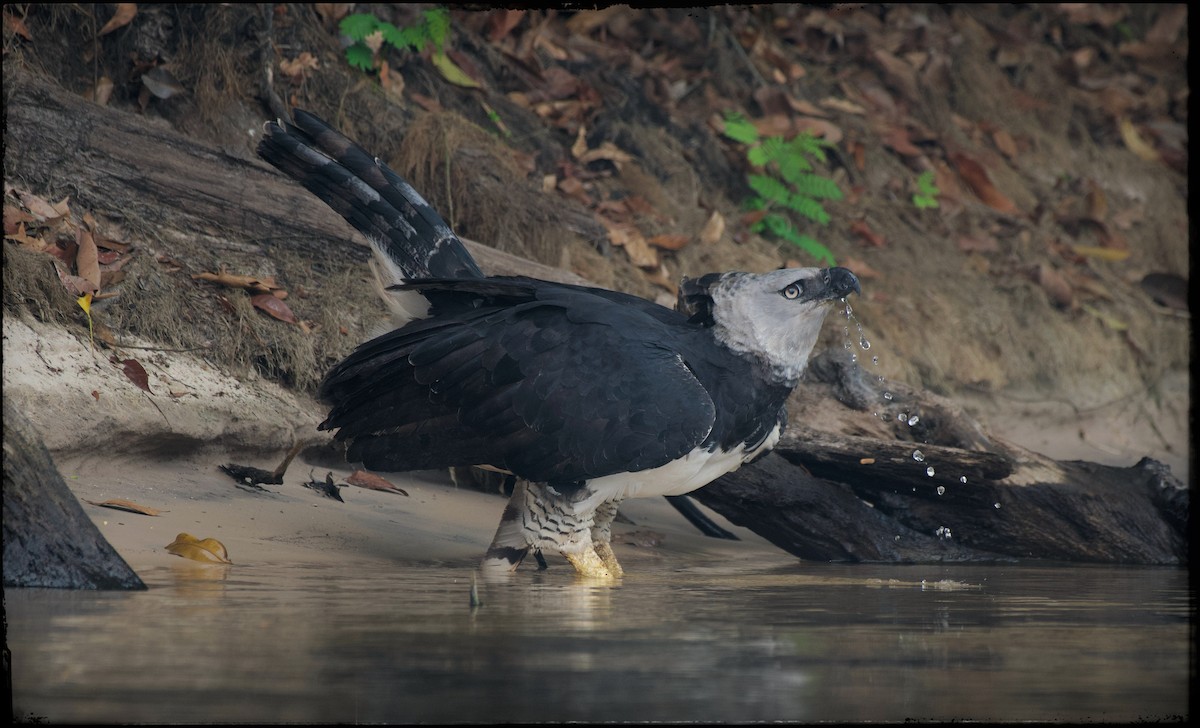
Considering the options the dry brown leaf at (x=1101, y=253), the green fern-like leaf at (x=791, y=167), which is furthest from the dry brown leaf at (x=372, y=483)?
the dry brown leaf at (x=1101, y=253)

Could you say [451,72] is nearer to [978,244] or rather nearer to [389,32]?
[389,32]

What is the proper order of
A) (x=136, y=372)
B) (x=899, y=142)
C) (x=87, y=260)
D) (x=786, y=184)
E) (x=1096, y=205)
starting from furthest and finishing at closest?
(x=1096, y=205), (x=899, y=142), (x=786, y=184), (x=87, y=260), (x=136, y=372)

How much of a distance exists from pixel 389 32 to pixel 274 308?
9.10 ft

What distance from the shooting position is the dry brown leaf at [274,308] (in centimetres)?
685

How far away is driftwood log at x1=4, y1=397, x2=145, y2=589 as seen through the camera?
3.96 meters

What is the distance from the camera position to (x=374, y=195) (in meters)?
5.66

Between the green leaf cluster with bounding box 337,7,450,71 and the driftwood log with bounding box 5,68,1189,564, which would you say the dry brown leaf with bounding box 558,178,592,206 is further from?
the driftwood log with bounding box 5,68,1189,564

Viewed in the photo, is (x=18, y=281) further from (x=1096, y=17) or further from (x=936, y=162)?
(x=1096, y=17)

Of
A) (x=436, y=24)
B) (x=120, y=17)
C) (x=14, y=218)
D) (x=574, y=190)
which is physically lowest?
(x=14, y=218)

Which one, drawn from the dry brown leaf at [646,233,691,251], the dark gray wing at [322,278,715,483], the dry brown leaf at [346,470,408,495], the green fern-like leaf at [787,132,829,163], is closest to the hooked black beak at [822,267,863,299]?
the dark gray wing at [322,278,715,483]

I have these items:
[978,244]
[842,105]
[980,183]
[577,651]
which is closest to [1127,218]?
[980,183]

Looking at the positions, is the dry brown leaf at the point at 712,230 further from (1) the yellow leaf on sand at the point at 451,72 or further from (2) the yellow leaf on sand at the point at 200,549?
(2) the yellow leaf on sand at the point at 200,549

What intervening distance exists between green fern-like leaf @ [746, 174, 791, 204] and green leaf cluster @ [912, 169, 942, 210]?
1377mm

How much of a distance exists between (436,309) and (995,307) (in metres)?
6.04
